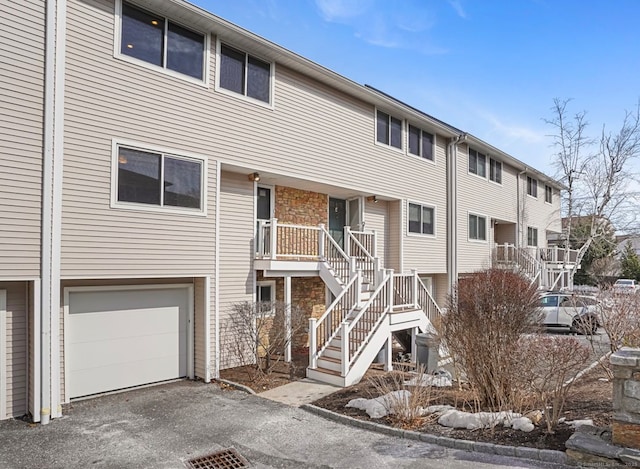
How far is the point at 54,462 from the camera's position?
5.31m

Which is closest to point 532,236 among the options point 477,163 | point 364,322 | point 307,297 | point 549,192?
point 549,192

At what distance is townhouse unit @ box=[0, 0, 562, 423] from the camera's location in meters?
6.89

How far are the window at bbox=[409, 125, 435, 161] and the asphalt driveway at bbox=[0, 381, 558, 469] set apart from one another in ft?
34.3

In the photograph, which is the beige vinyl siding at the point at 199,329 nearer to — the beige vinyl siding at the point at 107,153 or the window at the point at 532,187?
the beige vinyl siding at the point at 107,153

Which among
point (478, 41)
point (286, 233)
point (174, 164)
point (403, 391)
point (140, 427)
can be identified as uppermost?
point (478, 41)

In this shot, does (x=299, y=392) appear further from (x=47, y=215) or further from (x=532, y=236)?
(x=532, y=236)

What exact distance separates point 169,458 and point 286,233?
20.7 ft

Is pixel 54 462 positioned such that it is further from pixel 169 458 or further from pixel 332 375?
pixel 332 375

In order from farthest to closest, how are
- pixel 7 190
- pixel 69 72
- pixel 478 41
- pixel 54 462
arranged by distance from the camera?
pixel 478 41 → pixel 69 72 → pixel 7 190 → pixel 54 462

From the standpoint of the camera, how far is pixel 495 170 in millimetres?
19797

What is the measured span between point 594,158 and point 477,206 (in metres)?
9.99

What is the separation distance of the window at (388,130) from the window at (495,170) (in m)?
6.85

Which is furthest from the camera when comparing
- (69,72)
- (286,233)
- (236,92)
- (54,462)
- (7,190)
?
(286,233)

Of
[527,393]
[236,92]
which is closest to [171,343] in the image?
[236,92]
